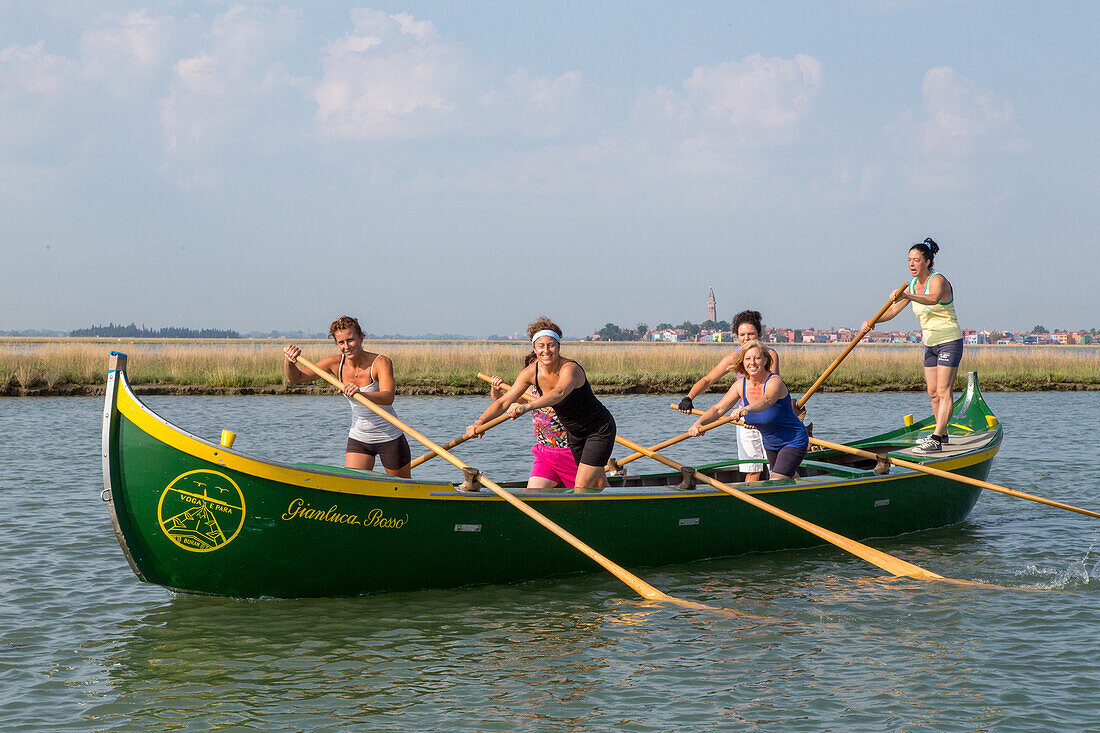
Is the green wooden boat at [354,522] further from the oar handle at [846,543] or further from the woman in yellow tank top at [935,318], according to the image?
the woman in yellow tank top at [935,318]

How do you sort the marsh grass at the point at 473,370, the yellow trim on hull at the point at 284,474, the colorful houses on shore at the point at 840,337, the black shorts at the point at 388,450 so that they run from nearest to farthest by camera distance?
1. the yellow trim on hull at the point at 284,474
2. the black shorts at the point at 388,450
3. the marsh grass at the point at 473,370
4. the colorful houses on shore at the point at 840,337

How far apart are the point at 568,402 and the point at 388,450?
1506mm

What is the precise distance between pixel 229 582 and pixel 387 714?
1936 millimetres

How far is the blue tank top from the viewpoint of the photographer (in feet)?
27.2

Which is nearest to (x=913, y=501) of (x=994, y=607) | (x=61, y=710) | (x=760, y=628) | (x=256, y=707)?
(x=994, y=607)

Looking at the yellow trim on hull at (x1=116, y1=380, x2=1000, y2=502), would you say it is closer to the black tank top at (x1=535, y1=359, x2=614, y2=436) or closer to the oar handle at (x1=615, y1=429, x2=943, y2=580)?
the black tank top at (x1=535, y1=359, x2=614, y2=436)

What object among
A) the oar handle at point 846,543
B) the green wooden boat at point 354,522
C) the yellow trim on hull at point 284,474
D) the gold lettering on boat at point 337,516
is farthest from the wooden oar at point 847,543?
the gold lettering on boat at point 337,516

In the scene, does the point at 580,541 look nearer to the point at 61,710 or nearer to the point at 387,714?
the point at 387,714

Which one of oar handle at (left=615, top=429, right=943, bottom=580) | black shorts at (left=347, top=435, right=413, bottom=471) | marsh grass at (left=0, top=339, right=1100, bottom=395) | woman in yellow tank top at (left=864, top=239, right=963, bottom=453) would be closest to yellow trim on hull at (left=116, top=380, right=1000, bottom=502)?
black shorts at (left=347, top=435, right=413, bottom=471)

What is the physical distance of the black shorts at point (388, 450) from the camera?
7.45 m

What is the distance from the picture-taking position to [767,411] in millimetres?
8312

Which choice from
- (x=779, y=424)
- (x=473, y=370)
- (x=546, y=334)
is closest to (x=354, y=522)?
(x=546, y=334)

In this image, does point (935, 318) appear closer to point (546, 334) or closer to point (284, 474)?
point (546, 334)

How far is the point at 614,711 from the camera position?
5023 millimetres
